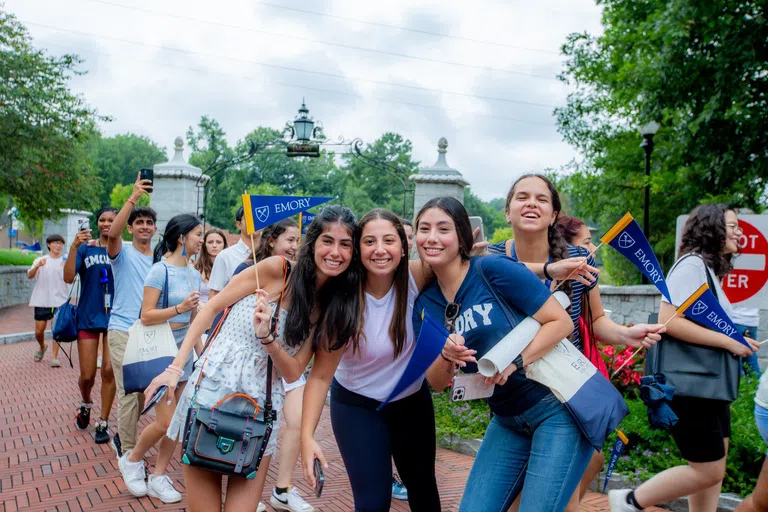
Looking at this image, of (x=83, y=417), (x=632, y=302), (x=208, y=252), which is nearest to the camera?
(x=208, y=252)

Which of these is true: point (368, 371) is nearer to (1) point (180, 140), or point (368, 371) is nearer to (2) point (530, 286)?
(2) point (530, 286)

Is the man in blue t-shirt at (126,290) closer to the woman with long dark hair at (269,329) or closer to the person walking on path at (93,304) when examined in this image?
the person walking on path at (93,304)

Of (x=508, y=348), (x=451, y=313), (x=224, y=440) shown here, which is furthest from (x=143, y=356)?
(x=508, y=348)

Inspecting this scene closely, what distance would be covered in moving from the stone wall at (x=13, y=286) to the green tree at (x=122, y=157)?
177 ft

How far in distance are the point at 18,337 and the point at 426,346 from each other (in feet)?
45.4

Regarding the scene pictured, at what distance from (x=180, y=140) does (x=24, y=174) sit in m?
5.71

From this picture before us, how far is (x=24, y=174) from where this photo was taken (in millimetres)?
18406

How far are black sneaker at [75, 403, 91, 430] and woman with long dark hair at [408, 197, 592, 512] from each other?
5031 millimetres

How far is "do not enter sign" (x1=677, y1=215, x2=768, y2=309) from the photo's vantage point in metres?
5.47

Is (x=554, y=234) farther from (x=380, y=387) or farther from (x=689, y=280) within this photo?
(x=380, y=387)

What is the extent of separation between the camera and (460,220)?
298cm

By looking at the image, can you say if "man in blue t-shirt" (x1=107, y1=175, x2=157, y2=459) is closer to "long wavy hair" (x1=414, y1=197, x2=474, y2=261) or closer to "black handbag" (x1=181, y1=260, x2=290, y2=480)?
"black handbag" (x1=181, y1=260, x2=290, y2=480)

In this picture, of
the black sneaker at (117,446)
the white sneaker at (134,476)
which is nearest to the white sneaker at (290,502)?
the white sneaker at (134,476)

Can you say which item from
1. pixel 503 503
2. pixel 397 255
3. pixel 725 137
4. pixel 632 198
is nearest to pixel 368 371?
pixel 397 255
